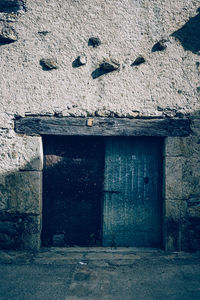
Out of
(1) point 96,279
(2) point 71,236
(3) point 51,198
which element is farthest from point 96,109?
(1) point 96,279

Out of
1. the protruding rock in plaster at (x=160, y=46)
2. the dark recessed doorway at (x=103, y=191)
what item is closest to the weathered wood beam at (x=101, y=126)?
the dark recessed doorway at (x=103, y=191)

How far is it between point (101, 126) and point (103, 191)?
1.08 metres

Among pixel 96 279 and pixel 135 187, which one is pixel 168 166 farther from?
pixel 96 279

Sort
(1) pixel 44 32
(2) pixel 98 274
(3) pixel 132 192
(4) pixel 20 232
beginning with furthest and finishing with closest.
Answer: (3) pixel 132 192 < (1) pixel 44 32 < (4) pixel 20 232 < (2) pixel 98 274

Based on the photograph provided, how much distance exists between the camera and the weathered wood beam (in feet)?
12.4

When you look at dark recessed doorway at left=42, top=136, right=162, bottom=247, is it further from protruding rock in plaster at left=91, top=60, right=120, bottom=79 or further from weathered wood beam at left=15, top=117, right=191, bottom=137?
protruding rock in plaster at left=91, top=60, right=120, bottom=79

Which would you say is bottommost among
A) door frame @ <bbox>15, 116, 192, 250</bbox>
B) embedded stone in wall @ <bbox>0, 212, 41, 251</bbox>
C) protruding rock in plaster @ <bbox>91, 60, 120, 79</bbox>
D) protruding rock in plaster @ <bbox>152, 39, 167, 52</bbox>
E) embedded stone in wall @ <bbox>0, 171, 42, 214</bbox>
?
embedded stone in wall @ <bbox>0, 212, 41, 251</bbox>

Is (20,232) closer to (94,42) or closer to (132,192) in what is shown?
(132,192)

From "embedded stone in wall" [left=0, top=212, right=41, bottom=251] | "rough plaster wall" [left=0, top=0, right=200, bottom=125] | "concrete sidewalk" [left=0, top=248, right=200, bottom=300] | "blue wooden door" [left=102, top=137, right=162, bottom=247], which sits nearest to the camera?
"concrete sidewalk" [left=0, top=248, right=200, bottom=300]

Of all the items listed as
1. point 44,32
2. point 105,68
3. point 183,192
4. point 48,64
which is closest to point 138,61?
point 105,68

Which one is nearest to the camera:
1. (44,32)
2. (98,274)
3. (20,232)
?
(98,274)

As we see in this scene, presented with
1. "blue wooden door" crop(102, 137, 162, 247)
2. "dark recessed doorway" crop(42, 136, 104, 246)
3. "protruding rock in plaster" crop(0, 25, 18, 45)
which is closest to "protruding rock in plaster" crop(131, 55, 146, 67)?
"blue wooden door" crop(102, 137, 162, 247)

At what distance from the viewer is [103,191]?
3.99 meters

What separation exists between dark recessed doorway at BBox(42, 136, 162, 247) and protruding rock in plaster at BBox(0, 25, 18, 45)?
5.39ft
